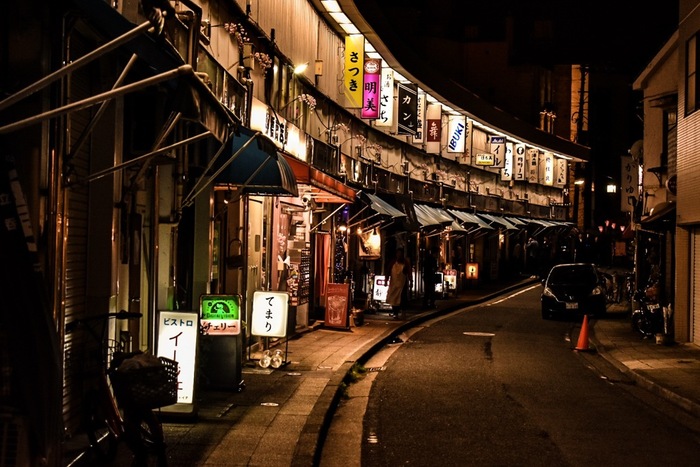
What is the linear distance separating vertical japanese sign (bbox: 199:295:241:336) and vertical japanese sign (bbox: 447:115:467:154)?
1069 inches

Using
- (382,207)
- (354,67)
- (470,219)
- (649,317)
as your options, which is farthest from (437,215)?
(649,317)

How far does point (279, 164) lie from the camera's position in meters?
13.8

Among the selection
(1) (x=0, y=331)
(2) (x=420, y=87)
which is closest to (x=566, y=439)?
(1) (x=0, y=331)

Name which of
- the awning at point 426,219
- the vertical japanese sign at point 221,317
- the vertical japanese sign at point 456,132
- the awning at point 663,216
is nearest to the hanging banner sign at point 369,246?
the awning at point 426,219

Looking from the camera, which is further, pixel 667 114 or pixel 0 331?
pixel 667 114

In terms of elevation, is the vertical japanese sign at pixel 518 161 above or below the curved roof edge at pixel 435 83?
below

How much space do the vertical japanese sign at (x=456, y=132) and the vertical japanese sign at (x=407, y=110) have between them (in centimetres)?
826

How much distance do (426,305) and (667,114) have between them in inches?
421

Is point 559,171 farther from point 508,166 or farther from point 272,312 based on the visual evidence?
point 272,312

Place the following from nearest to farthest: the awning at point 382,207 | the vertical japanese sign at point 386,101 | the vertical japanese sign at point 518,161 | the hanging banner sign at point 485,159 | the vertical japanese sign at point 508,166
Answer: the awning at point 382,207
the vertical japanese sign at point 386,101
the hanging banner sign at point 485,159
the vertical japanese sign at point 508,166
the vertical japanese sign at point 518,161

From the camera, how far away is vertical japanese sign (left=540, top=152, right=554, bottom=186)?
55781mm

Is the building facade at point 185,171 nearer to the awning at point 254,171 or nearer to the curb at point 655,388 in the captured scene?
the awning at point 254,171

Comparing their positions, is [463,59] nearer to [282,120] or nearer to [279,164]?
[282,120]

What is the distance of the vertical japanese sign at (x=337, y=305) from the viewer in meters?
21.9
